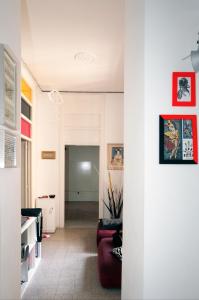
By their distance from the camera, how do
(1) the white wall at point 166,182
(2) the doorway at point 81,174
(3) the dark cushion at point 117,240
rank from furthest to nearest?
(2) the doorway at point 81,174 < (3) the dark cushion at point 117,240 < (1) the white wall at point 166,182

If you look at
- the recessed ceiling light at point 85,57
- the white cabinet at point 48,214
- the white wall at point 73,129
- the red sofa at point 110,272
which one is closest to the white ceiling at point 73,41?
the recessed ceiling light at point 85,57

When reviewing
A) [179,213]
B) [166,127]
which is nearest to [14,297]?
[179,213]

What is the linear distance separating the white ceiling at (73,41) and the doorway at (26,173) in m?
1.55

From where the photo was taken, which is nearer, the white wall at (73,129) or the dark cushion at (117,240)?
the dark cushion at (117,240)

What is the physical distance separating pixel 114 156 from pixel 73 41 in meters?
3.27

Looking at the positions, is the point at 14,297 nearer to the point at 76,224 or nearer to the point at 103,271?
the point at 103,271

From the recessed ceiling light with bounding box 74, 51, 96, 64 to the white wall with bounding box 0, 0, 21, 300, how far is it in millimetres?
A: 2108

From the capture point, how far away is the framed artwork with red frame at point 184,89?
1467mm

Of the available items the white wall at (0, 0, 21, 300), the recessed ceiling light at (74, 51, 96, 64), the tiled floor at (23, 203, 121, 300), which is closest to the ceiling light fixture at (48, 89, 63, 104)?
the recessed ceiling light at (74, 51, 96, 64)

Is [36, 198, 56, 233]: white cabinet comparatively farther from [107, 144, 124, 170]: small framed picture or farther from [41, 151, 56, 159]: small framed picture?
[107, 144, 124, 170]: small framed picture

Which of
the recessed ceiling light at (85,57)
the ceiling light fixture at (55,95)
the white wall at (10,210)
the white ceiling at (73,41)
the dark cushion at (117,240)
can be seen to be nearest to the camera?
the white wall at (10,210)

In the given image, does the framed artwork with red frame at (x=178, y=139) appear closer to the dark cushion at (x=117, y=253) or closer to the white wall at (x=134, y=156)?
the white wall at (x=134, y=156)

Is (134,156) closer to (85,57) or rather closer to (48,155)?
(85,57)

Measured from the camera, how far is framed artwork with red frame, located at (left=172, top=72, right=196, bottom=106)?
1467mm
